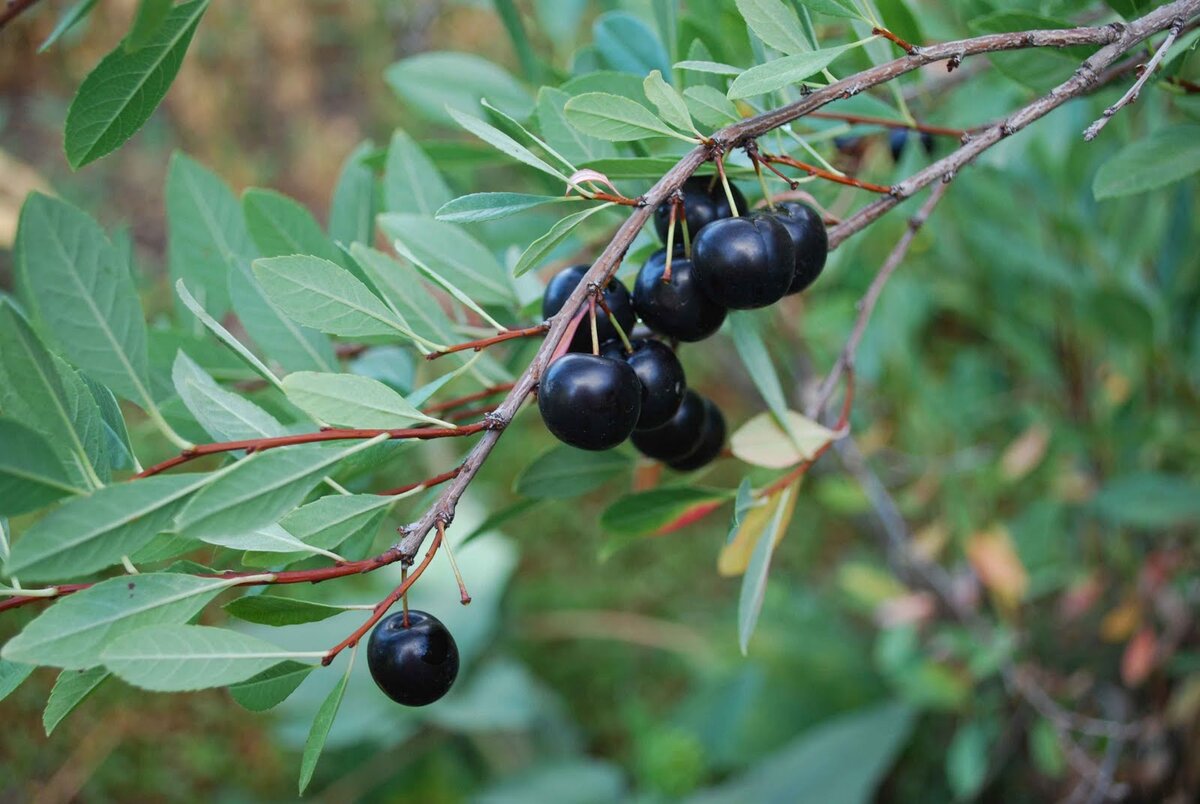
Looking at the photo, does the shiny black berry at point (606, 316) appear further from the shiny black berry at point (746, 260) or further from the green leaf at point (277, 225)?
the green leaf at point (277, 225)

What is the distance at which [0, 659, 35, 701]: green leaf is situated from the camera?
45cm

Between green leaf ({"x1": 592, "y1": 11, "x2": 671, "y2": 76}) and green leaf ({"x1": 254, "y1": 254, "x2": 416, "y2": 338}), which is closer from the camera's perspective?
green leaf ({"x1": 254, "y1": 254, "x2": 416, "y2": 338})

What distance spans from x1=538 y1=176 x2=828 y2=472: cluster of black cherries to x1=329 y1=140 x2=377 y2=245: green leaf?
0.21m

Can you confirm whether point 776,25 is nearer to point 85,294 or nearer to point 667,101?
point 667,101

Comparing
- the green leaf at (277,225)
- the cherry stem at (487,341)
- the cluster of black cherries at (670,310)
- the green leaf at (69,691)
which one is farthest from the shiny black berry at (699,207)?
the green leaf at (69,691)

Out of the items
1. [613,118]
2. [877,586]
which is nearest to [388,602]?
[613,118]

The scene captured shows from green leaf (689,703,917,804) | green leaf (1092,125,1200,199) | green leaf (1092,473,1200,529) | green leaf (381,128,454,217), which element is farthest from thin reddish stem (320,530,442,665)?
green leaf (689,703,917,804)

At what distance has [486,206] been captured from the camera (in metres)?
0.47

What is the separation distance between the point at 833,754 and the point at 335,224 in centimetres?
112

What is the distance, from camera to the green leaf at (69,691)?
1.48ft

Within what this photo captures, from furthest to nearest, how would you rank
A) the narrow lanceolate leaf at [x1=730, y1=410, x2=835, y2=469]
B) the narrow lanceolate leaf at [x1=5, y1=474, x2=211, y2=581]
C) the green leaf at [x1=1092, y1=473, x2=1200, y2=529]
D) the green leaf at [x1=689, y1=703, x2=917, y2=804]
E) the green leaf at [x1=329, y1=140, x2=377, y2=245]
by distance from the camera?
the green leaf at [x1=689, y1=703, x2=917, y2=804] → the green leaf at [x1=1092, y1=473, x2=1200, y2=529] → the green leaf at [x1=329, y1=140, x2=377, y2=245] → the narrow lanceolate leaf at [x1=730, y1=410, x2=835, y2=469] → the narrow lanceolate leaf at [x1=5, y1=474, x2=211, y2=581]

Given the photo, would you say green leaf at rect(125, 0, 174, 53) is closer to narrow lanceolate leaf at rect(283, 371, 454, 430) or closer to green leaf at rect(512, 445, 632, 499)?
narrow lanceolate leaf at rect(283, 371, 454, 430)

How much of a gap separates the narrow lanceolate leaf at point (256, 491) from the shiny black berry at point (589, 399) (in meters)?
0.10

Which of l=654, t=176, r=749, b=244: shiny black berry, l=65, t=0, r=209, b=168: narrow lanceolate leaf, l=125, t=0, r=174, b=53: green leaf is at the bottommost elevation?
l=654, t=176, r=749, b=244: shiny black berry
